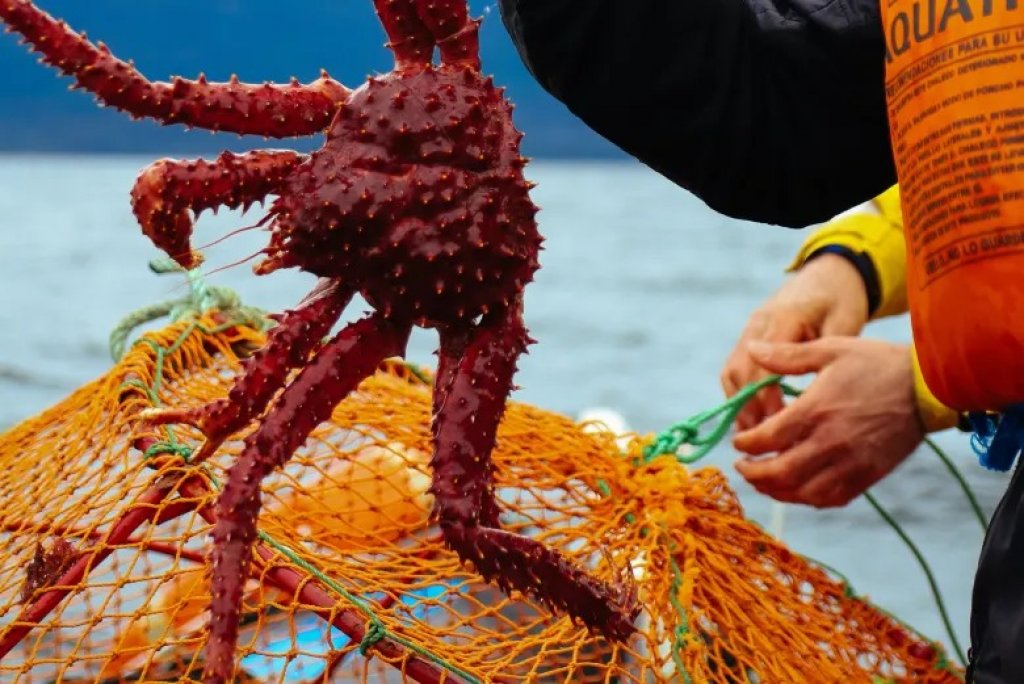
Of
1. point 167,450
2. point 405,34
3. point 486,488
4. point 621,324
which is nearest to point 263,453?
point 486,488

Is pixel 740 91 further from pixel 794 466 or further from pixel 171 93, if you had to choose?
pixel 794 466

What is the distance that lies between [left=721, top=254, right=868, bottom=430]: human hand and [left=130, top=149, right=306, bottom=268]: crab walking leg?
4.57 feet

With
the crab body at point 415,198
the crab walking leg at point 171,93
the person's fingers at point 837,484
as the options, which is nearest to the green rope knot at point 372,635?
the crab body at point 415,198

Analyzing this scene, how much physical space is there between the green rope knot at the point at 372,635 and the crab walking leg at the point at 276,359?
0.38m

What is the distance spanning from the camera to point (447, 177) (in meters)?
0.91

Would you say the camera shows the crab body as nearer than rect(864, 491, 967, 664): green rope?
Yes

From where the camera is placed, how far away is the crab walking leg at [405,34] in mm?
910

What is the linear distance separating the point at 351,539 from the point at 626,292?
23.1ft

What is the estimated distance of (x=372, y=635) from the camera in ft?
4.10

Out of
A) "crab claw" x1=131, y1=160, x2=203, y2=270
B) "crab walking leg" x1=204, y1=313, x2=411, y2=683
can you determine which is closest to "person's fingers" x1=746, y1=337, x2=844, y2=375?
"crab walking leg" x1=204, y1=313, x2=411, y2=683

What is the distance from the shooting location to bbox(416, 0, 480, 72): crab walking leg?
2.96 feet

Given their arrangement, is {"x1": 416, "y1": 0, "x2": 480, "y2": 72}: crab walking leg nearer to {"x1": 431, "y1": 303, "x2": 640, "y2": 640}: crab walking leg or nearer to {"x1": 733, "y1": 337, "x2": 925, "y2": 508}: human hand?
{"x1": 431, "y1": 303, "x2": 640, "y2": 640}: crab walking leg

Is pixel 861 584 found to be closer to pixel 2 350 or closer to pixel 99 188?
pixel 2 350

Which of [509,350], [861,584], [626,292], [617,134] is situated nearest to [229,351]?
[617,134]
